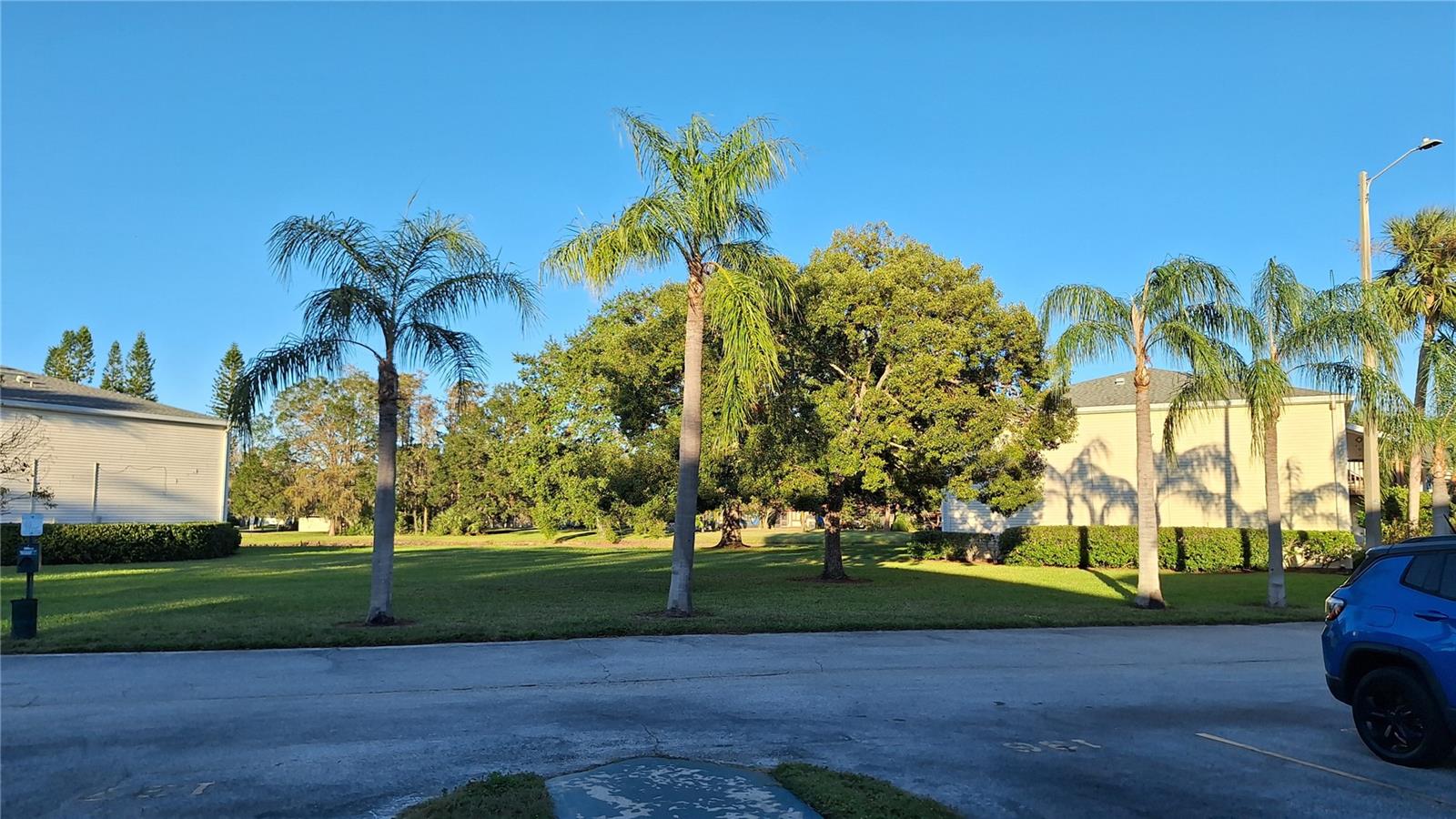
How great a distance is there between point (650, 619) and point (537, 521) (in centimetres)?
5038

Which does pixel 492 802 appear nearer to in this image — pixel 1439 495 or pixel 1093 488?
pixel 1439 495

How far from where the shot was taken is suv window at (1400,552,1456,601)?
7.03 meters

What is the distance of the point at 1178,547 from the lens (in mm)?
31469

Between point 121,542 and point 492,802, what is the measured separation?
3746 centimetres

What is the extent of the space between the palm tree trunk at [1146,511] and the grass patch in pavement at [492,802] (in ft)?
52.6

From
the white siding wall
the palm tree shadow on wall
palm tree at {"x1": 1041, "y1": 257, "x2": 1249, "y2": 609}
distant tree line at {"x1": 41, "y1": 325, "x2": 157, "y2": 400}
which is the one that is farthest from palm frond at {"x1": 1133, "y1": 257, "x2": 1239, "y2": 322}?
distant tree line at {"x1": 41, "y1": 325, "x2": 157, "y2": 400}

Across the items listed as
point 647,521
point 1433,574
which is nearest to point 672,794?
point 1433,574

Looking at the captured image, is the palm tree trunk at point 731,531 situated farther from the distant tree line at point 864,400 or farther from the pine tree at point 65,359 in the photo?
the pine tree at point 65,359

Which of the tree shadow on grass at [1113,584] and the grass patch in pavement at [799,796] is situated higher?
the grass patch in pavement at [799,796]

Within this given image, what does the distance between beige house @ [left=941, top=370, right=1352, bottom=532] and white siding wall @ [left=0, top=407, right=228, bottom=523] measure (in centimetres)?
3263

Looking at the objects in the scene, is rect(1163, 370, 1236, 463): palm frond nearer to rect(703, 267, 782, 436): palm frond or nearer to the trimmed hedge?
rect(703, 267, 782, 436): palm frond

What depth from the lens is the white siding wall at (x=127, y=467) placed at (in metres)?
36.8

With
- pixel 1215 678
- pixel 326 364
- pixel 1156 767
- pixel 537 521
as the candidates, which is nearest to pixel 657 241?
pixel 326 364

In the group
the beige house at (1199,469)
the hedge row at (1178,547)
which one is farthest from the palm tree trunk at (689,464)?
the hedge row at (1178,547)
